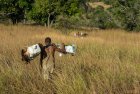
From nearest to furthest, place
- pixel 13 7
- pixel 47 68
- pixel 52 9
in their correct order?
pixel 47 68 → pixel 52 9 → pixel 13 7

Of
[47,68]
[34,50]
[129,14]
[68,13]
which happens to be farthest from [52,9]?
[47,68]

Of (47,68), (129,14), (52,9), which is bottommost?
(52,9)

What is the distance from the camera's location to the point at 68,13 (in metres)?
33.7

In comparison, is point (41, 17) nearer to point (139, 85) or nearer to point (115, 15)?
point (115, 15)

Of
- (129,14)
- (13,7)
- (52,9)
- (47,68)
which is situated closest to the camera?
(47,68)

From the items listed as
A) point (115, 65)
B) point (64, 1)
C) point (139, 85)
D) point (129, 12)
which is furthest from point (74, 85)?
point (64, 1)

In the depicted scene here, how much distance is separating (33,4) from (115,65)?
2805cm

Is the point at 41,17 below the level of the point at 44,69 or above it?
below

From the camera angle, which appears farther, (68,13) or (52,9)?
(52,9)

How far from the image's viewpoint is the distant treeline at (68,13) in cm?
3102

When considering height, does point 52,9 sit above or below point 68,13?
above

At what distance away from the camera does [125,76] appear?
7012 millimetres

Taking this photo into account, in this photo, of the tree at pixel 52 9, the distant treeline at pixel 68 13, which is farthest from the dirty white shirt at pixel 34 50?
the tree at pixel 52 9

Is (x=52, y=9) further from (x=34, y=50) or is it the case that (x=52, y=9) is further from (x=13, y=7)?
(x=34, y=50)
